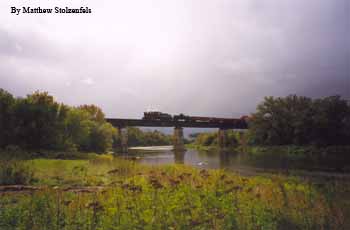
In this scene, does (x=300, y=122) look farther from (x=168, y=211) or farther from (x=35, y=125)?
(x=168, y=211)

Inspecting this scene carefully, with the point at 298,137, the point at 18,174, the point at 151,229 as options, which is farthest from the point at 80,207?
the point at 298,137

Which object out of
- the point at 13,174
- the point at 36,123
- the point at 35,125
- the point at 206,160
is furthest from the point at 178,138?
the point at 13,174

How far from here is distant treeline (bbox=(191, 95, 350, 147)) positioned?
6494 centimetres

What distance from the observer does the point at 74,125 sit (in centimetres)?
4319

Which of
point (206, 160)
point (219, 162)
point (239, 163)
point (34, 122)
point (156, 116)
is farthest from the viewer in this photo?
point (156, 116)

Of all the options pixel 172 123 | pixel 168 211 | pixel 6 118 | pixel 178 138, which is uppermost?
pixel 172 123

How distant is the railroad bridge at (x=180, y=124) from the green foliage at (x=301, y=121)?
21.3m

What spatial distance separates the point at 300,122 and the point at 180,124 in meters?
41.0

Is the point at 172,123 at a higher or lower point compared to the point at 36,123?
higher

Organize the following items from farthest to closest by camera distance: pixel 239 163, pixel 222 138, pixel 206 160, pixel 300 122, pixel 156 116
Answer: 1. pixel 222 138
2. pixel 156 116
3. pixel 300 122
4. pixel 206 160
5. pixel 239 163

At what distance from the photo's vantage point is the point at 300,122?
67750 millimetres

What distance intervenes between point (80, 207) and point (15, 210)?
1724mm

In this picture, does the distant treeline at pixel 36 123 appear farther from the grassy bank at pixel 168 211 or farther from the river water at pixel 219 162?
the grassy bank at pixel 168 211

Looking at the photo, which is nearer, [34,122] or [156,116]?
[34,122]
